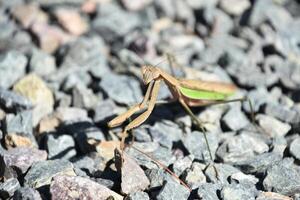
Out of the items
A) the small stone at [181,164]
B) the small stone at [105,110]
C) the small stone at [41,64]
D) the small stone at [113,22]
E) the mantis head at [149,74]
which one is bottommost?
the small stone at [181,164]

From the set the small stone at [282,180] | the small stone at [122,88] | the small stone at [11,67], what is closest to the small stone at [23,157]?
the small stone at [122,88]

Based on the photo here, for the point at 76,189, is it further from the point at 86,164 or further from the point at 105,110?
the point at 105,110

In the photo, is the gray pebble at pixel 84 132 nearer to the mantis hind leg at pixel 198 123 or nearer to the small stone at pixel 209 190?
the mantis hind leg at pixel 198 123

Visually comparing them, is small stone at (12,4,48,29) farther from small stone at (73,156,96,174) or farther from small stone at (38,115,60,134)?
small stone at (73,156,96,174)

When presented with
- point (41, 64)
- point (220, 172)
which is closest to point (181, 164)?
point (220, 172)

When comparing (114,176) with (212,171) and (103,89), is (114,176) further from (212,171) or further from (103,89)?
(103,89)

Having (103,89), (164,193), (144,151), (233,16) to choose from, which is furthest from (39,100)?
(233,16)

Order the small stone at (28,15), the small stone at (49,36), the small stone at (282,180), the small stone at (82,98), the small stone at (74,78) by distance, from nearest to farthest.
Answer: the small stone at (282,180)
the small stone at (82,98)
the small stone at (74,78)
the small stone at (49,36)
the small stone at (28,15)

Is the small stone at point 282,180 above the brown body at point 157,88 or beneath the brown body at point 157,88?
beneath
